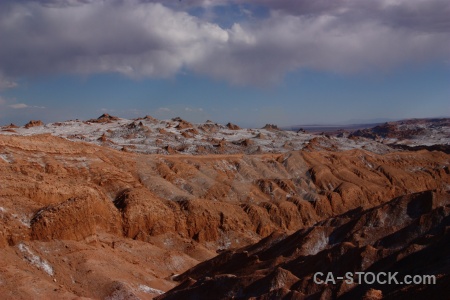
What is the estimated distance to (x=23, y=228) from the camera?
33.8m

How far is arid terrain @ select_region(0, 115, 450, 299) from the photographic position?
28.3 m

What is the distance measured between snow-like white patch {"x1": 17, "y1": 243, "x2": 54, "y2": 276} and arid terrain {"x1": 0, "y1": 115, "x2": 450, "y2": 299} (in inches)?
3.4

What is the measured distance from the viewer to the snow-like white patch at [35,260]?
1268 inches

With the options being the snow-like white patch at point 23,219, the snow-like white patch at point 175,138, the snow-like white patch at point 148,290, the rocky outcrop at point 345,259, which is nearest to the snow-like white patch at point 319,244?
the rocky outcrop at point 345,259

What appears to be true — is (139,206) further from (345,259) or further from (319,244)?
(345,259)

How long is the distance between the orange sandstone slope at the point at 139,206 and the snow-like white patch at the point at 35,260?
0.08m

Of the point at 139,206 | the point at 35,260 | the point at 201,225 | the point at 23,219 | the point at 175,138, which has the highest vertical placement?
the point at 175,138

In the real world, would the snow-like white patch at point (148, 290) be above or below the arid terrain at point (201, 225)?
below

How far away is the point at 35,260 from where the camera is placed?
1287 inches

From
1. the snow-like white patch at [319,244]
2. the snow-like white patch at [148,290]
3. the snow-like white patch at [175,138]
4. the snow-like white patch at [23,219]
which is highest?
the snow-like white patch at [175,138]

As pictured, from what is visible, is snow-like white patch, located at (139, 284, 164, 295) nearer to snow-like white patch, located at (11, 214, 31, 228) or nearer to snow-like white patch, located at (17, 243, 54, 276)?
snow-like white patch, located at (17, 243, 54, 276)

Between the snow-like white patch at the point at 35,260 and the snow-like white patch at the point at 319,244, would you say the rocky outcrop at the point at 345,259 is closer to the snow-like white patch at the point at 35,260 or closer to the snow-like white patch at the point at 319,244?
the snow-like white patch at the point at 319,244

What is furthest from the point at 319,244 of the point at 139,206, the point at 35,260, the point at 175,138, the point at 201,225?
the point at 175,138

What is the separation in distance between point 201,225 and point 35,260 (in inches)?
782
